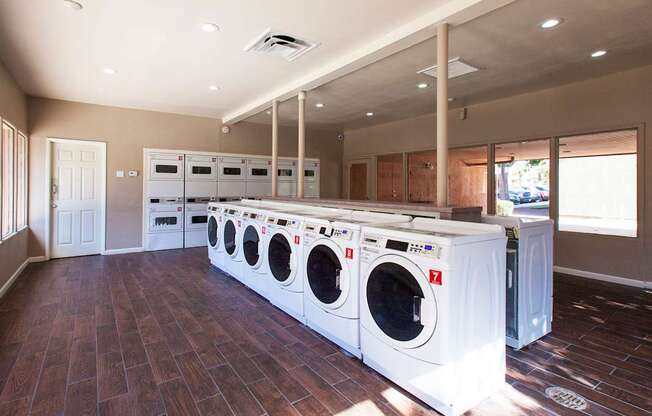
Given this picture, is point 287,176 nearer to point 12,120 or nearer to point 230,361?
point 12,120

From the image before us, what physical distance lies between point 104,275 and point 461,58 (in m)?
5.30

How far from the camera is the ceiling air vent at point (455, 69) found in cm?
394

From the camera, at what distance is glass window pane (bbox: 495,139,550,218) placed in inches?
205

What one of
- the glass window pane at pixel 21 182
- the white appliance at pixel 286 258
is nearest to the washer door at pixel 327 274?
the white appliance at pixel 286 258

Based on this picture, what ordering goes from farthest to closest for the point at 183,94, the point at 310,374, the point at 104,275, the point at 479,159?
1. the point at 479,159
2. the point at 183,94
3. the point at 104,275
4. the point at 310,374

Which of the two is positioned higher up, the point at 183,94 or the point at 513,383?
the point at 183,94

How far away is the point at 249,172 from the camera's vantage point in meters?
7.51

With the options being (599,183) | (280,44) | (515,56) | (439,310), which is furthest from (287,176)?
(439,310)

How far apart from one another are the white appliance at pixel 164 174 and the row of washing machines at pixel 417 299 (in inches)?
185

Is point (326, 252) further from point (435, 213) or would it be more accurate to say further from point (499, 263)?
point (499, 263)

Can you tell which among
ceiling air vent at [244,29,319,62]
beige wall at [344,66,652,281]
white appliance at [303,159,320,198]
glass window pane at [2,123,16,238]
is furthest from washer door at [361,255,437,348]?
white appliance at [303,159,320,198]

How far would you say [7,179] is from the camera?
168 inches

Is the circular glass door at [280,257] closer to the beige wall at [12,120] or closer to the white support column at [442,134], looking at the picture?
the white support column at [442,134]

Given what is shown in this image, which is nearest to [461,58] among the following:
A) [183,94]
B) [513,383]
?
[513,383]
